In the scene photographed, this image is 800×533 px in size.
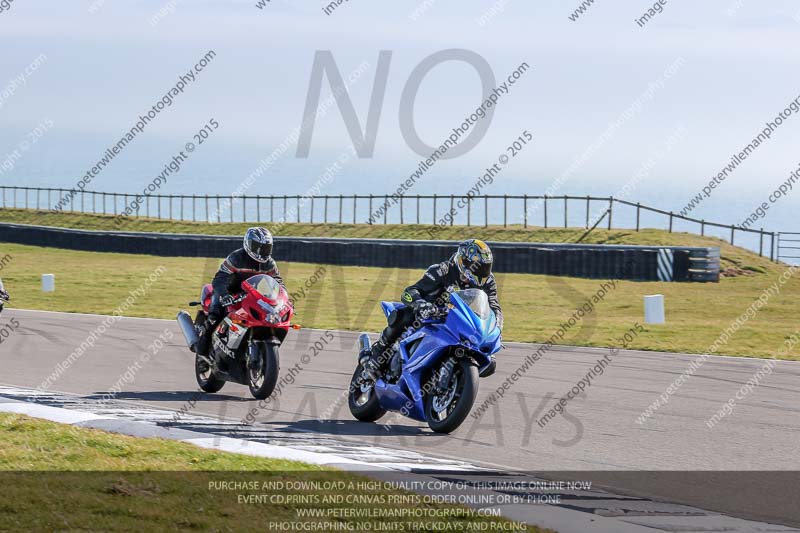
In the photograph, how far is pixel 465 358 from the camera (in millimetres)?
10094

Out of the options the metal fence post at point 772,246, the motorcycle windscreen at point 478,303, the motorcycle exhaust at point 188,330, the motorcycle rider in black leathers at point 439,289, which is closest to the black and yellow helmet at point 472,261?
the motorcycle rider in black leathers at point 439,289

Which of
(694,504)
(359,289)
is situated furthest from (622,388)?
(359,289)

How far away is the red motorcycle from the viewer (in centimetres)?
1220

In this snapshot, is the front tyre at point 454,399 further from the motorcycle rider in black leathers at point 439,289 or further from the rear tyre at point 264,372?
the rear tyre at point 264,372

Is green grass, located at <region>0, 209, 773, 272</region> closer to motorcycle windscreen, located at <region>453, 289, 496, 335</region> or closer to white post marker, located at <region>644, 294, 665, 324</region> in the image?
white post marker, located at <region>644, 294, 665, 324</region>

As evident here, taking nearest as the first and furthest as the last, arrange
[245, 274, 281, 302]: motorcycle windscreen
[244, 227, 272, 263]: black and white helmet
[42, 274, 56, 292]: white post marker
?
[245, 274, 281, 302]: motorcycle windscreen → [244, 227, 272, 263]: black and white helmet → [42, 274, 56, 292]: white post marker

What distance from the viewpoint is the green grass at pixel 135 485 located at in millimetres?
6551

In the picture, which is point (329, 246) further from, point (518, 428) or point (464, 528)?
point (464, 528)

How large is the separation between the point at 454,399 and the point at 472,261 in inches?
48.4

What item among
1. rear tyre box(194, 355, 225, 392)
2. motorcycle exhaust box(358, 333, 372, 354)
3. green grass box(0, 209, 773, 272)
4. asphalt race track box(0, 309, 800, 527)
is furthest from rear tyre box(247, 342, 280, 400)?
green grass box(0, 209, 773, 272)

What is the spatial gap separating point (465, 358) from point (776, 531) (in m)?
3.64

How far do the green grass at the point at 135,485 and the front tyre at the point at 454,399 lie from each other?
2.16 metres

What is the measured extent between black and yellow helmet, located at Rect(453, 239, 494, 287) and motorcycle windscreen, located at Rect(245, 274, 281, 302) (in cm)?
259

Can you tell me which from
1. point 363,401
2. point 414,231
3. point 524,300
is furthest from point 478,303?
point 414,231
